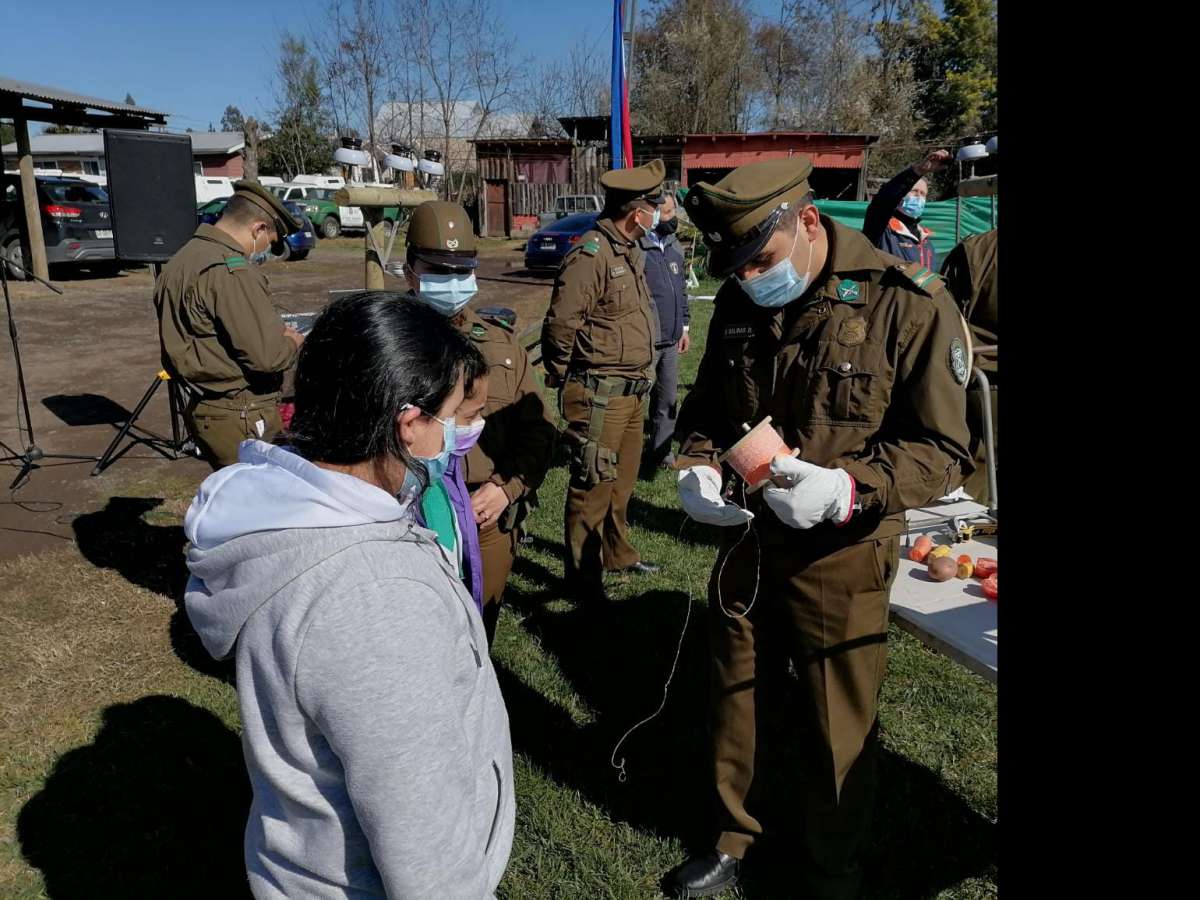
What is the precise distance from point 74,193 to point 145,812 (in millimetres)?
19350

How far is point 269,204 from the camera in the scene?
4.69 metres

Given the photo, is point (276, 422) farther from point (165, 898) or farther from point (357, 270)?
point (357, 270)

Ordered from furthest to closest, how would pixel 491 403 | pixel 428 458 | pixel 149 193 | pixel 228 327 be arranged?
pixel 149 193, pixel 228 327, pixel 491 403, pixel 428 458

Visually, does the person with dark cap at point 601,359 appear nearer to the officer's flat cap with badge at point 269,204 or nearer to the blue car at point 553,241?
the officer's flat cap with badge at point 269,204

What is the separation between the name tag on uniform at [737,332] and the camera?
9.17 feet

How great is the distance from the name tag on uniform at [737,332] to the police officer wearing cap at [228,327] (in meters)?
2.65

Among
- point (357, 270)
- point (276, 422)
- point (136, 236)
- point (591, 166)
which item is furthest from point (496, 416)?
point (591, 166)

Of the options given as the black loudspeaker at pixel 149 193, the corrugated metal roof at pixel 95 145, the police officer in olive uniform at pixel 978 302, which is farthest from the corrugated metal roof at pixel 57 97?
the corrugated metal roof at pixel 95 145

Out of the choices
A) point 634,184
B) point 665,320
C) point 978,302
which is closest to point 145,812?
point 634,184

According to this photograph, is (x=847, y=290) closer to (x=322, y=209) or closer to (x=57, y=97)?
(x=57, y=97)
